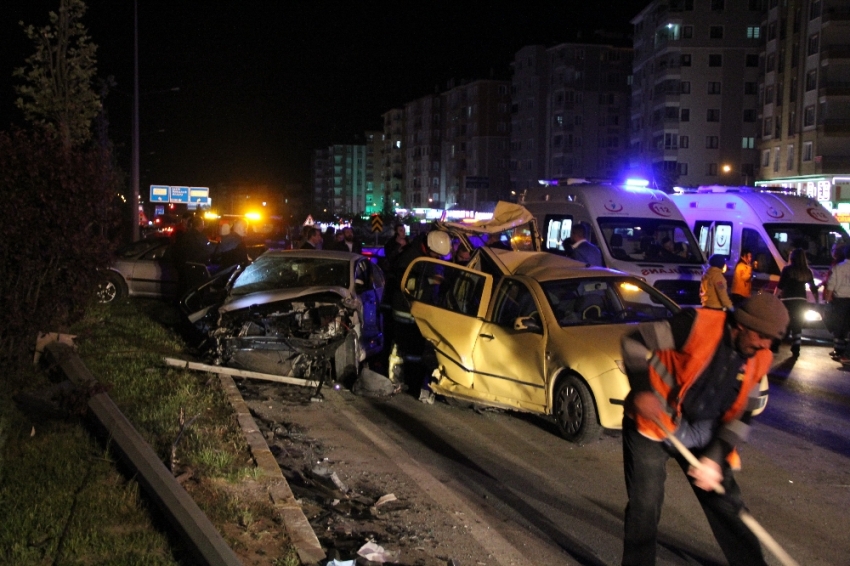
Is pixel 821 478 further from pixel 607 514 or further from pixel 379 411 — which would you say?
pixel 379 411

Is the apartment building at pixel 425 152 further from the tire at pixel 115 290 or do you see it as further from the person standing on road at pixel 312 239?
the person standing on road at pixel 312 239

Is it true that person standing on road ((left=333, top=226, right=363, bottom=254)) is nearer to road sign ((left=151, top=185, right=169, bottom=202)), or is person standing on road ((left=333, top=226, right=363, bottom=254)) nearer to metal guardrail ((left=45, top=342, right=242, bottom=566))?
metal guardrail ((left=45, top=342, right=242, bottom=566))

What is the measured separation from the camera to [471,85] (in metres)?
109

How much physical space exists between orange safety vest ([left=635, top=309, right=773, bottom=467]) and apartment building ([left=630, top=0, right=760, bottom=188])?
218 feet

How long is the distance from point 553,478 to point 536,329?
1.82 meters

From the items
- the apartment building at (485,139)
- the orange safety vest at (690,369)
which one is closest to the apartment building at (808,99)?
the apartment building at (485,139)

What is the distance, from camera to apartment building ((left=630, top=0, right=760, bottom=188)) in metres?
69.1

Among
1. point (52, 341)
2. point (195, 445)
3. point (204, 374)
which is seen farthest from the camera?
point (204, 374)

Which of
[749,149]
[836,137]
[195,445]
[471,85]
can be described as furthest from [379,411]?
[471,85]

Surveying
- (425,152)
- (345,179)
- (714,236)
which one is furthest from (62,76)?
(345,179)

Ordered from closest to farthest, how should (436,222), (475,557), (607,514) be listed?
(475,557) → (607,514) → (436,222)

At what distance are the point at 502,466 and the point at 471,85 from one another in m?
105

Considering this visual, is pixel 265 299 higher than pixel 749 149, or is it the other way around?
pixel 749 149

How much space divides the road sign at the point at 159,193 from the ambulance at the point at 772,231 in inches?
1453
